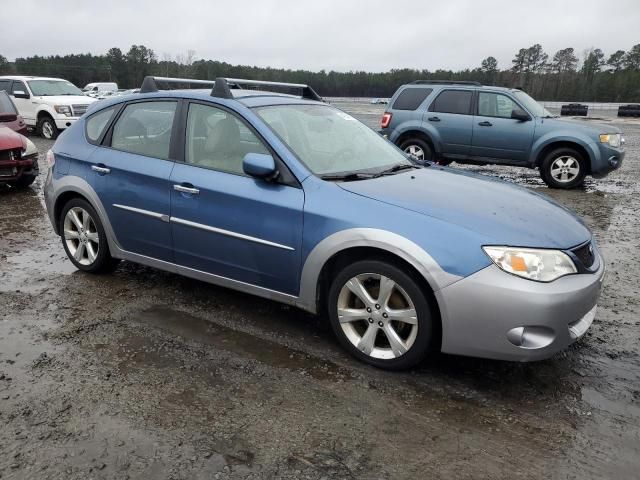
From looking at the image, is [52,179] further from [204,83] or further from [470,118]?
[470,118]

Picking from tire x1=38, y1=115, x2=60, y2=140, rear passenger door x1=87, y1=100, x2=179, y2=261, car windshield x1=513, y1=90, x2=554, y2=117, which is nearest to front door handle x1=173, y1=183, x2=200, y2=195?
rear passenger door x1=87, y1=100, x2=179, y2=261

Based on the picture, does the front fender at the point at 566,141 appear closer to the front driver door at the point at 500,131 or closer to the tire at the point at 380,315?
the front driver door at the point at 500,131

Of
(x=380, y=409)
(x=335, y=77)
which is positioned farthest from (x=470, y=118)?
(x=335, y=77)

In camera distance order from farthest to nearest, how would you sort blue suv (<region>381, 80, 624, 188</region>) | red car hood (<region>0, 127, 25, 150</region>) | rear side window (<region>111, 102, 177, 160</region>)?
blue suv (<region>381, 80, 624, 188</region>) → red car hood (<region>0, 127, 25, 150</region>) → rear side window (<region>111, 102, 177, 160</region>)

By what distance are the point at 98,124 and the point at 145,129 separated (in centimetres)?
64

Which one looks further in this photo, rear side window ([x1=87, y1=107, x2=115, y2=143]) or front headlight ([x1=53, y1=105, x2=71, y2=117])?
front headlight ([x1=53, y1=105, x2=71, y2=117])

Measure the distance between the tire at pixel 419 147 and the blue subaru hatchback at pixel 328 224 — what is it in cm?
681

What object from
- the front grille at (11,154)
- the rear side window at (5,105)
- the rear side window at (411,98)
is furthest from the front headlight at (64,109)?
the rear side window at (411,98)

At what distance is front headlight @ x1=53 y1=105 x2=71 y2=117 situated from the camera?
642 inches

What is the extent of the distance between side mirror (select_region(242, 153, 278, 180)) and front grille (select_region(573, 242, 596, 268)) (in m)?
1.94

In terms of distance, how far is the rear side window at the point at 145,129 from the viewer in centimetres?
427

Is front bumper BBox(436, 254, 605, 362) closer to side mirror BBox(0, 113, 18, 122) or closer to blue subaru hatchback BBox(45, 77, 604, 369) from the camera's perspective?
blue subaru hatchback BBox(45, 77, 604, 369)

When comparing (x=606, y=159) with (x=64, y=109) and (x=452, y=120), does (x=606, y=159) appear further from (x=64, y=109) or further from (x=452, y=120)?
(x=64, y=109)

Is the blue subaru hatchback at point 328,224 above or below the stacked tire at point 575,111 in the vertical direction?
above
